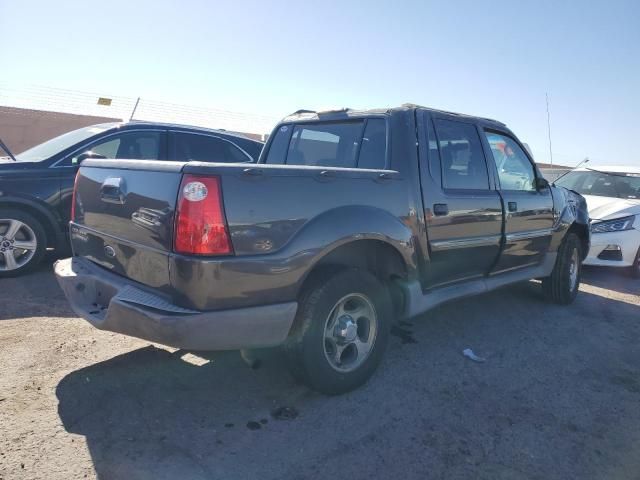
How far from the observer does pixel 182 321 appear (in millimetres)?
2486

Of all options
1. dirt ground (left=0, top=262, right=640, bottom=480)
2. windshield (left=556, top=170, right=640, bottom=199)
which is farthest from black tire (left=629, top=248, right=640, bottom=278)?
dirt ground (left=0, top=262, right=640, bottom=480)

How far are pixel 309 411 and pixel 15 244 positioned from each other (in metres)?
4.06

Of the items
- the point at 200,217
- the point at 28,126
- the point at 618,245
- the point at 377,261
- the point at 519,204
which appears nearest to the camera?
the point at 200,217

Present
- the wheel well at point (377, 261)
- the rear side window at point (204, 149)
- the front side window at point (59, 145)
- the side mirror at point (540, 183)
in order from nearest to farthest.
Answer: the wheel well at point (377, 261), the side mirror at point (540, 183), the front side window at point (59, 145), the rear side window at point (204, 149)

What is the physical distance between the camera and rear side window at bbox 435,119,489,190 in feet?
12.8

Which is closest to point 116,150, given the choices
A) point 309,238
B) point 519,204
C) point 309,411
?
point 309,238

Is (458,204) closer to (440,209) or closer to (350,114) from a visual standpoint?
(440,209)

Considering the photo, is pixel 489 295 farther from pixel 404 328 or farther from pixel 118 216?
pixel 118 216

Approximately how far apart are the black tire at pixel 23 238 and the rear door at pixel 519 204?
4.65 m

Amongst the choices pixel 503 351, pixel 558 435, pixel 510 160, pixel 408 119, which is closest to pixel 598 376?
pixel 503 351

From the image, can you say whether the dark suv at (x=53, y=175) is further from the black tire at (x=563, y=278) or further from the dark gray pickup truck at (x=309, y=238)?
the black tire at (x=563, y=278)

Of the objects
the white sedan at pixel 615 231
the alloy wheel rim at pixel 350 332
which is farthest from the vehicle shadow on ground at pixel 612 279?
the alloy wheel rim at pixel 350 332

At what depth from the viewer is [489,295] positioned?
5.78 meters

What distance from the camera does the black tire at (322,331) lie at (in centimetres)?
291
